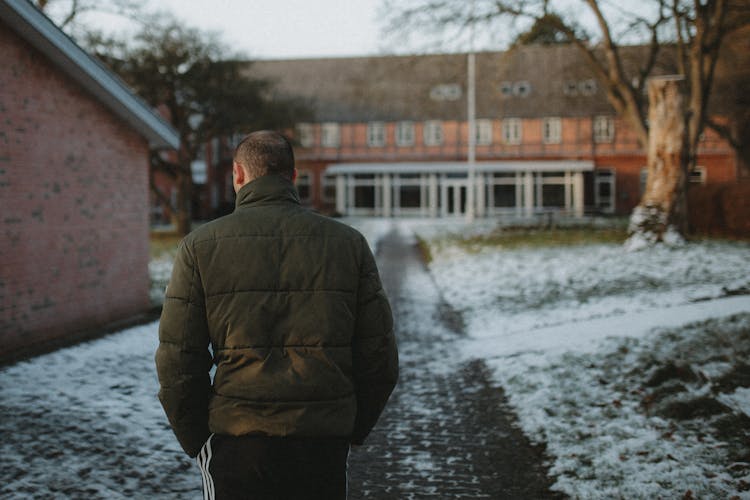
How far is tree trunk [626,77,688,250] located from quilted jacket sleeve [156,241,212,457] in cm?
1600

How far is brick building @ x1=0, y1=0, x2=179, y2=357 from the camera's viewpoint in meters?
8.79

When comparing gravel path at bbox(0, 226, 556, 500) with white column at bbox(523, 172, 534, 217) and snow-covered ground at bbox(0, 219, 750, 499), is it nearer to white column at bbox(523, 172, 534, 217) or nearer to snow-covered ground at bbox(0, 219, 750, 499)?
A: snow-covered ground at bbox(0, 219, 750, 499)

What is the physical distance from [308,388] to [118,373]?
589cm

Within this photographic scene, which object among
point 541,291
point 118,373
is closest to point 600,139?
point 541,291

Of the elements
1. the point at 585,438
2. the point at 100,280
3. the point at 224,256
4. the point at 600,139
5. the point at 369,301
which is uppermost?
the point at 600,139

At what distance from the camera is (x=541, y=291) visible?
13.1 metres

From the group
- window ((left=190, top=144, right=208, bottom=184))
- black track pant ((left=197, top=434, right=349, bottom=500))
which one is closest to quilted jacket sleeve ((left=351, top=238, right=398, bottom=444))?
black track pant ((left=197, top=434, right=349, bottom=500))

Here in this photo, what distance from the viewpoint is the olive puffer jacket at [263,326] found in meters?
2.52

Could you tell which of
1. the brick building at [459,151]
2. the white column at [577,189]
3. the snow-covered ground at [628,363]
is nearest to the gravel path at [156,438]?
the snow-covered ground at [628,363]

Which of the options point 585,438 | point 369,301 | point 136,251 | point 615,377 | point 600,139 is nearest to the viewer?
point 369,301

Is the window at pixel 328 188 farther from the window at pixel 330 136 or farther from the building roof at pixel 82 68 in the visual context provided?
the building roof at pixel 82 68

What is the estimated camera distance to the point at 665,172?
697 inches

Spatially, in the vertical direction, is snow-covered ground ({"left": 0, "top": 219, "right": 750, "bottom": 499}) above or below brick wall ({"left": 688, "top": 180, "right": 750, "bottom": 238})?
below

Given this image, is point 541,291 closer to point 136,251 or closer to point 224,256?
point 136,251
